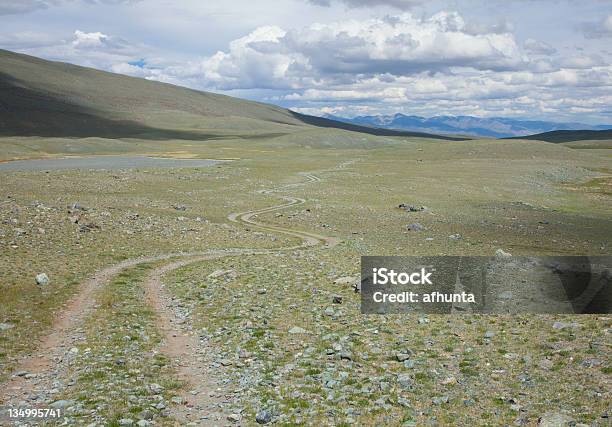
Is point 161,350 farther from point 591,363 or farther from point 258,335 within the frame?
point 591,363

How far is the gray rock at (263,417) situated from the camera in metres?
12.8

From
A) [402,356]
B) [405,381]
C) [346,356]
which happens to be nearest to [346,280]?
[346,356]

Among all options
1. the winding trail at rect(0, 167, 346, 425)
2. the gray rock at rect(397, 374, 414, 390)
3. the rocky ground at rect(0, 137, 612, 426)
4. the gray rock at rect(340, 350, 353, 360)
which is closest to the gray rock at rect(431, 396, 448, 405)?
the rocky ground at rect(0, 137, 612, 426)

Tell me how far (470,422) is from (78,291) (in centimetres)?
1945

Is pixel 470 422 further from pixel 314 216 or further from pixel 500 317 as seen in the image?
pixel 314 216

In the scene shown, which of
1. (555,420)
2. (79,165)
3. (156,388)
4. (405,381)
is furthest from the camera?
(79,165)

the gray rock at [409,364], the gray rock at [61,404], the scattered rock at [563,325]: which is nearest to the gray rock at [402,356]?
the gray rock at [409,364]

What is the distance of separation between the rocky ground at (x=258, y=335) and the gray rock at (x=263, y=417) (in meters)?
0.03

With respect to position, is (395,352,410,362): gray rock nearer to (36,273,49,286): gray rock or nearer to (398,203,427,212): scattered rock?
(36,273,49,286): gray rock

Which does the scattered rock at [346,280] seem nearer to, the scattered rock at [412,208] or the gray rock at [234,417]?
the gray rock at [234,417]

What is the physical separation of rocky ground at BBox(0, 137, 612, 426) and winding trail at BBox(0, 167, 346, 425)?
0.08 meters

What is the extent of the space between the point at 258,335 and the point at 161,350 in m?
3.44

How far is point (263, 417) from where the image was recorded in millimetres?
12867

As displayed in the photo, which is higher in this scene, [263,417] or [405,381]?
[405,381]
